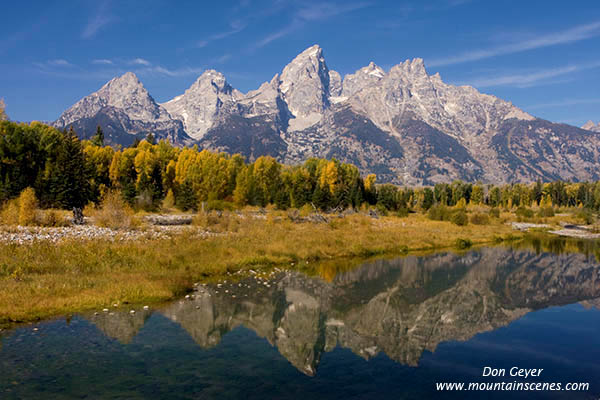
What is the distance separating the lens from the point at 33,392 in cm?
1076

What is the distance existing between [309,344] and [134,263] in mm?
13948

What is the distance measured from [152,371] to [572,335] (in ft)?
60.6

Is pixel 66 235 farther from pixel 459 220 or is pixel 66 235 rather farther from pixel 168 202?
pixel 459 220

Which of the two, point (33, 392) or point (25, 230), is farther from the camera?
point (25, 230)

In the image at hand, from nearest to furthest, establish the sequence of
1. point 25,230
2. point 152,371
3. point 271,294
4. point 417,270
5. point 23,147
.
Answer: point 152,371 < point 271,294 < point 25,230 < point 417,270 < point 23,147

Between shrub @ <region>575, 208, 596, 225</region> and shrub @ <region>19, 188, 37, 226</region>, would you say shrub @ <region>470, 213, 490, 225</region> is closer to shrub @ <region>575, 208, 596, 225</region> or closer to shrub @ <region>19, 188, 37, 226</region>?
shrub @ <region>575, 208, 596, 225</region>

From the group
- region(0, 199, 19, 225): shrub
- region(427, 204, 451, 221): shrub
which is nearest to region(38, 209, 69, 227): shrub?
region(0, 199, 19, 225): shrub

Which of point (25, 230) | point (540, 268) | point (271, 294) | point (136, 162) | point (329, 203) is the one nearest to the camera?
point (271, 294)

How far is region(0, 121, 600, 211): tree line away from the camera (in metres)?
56.7

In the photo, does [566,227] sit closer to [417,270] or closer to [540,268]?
[540,268]

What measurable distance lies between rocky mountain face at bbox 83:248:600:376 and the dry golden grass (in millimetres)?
2008

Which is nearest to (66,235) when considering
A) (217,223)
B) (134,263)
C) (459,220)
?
(134,263)

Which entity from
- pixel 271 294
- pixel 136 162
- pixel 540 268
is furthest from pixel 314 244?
pixel 136 162

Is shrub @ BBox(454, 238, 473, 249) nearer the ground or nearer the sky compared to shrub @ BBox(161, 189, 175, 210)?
nearer the ground
